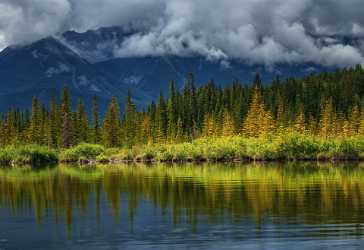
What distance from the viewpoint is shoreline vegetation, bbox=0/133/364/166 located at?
4953 inches

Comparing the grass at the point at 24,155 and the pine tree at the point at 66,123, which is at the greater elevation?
the pine tree at the point at 66,123

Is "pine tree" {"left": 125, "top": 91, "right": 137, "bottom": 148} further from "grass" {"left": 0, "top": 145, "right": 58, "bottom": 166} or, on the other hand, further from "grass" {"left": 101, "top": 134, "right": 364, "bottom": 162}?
"grass" {"left": 101, "top": 134, "right": 364, "bottom": 162}

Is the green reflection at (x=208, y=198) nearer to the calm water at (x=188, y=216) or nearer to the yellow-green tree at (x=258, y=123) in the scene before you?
the calm water at (x=188, y=216)

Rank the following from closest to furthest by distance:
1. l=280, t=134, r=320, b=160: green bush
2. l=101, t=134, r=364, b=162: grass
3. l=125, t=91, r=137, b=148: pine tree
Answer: l=101, t=134, r=364, b=162: grass < l=280, t=134, r=320, b=160: green bush < l=125, t=91, r=137, b=148: pine tree

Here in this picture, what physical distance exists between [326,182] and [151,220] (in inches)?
1114

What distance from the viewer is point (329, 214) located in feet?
121

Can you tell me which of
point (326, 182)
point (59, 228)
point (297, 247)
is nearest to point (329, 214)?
point (297, 247)

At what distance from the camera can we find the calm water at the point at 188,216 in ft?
95.4

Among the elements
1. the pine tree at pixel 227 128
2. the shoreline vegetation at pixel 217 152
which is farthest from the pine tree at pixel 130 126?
the pine tree at pixel 227 128

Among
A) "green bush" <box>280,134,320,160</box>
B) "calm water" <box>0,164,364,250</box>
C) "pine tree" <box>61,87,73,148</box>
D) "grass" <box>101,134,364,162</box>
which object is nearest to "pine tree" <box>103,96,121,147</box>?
"pine tree" <box>61,87,73,148</box>

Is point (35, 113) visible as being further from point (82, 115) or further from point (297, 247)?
point (297, 247)

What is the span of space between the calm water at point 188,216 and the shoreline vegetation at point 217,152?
67.3m

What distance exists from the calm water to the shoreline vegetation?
67264 millimetres

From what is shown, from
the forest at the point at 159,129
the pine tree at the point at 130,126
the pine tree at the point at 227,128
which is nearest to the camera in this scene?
the forest at the point at 159,129
